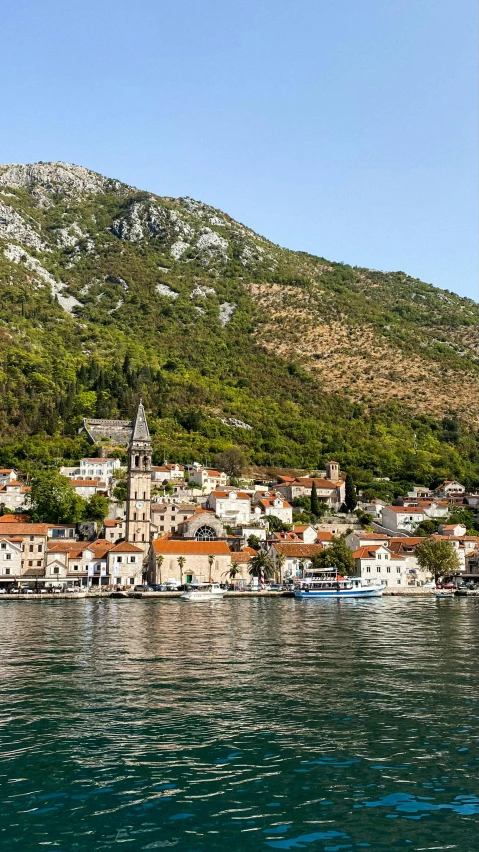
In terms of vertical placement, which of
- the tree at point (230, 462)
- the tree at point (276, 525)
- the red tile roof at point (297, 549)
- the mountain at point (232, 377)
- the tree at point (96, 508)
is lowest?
the red tile roof at point (297, 549)

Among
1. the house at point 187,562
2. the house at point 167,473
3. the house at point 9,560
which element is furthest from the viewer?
the house at point 167,473

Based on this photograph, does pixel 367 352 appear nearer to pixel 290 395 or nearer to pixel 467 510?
pixel 290 395

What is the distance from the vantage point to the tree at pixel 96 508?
92500 millimetres

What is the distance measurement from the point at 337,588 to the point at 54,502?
34.6m

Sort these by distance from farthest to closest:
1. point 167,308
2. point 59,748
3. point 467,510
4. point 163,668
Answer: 1. point 167,308
2. point 467,510
3. point 163,668
4. point 59,748

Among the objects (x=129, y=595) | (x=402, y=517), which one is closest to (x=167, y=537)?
(x=129, y=595)

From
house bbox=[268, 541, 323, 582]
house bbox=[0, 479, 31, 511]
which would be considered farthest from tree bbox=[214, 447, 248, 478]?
house bbox=[0, 479, 31, 511]

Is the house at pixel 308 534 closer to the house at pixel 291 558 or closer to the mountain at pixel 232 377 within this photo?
the house at pixel 291 558

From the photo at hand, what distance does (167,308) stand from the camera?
191 m

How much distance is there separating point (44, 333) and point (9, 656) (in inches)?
5169

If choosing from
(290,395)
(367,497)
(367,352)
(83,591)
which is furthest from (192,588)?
(367,352)

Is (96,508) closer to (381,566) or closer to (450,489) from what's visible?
(381,566)

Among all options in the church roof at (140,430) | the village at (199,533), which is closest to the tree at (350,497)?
the village at (199,533)

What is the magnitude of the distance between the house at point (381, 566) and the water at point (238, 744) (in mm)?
49389
